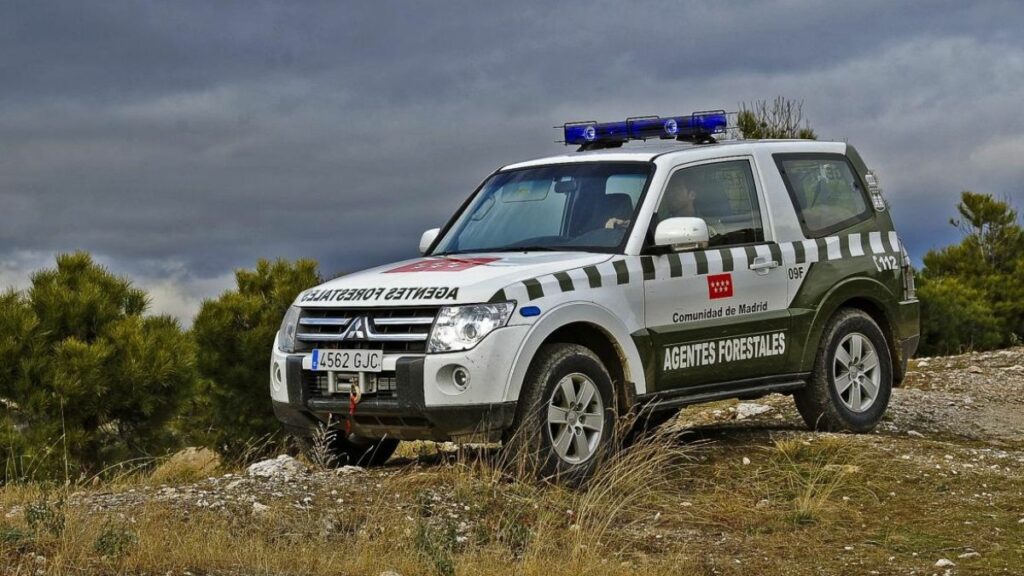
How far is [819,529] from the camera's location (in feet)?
25.6

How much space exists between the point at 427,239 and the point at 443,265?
4.15 ft

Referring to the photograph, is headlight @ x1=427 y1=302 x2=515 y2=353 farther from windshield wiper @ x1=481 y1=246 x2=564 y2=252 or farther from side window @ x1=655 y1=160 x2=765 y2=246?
side window @ x1=655 y1=160 x2=765 y2=246

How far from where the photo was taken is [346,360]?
8.22m

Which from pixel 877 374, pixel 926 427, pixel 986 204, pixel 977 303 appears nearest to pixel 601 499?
pixel 877 374

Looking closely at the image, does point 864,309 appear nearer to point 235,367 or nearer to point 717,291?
point 717,291

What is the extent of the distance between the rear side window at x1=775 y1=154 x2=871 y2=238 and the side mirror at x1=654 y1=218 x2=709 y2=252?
5.88ft

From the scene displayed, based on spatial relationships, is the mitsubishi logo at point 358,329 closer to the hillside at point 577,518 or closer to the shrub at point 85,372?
the hillside at point 577,518

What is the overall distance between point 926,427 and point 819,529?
15.9ft

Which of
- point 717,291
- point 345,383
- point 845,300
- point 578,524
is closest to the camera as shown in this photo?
point 578,524

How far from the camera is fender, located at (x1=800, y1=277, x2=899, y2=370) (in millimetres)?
10094

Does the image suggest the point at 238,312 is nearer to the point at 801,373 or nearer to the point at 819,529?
the point at 801,373

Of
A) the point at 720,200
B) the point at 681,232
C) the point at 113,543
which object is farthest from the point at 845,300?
the point at 113,543

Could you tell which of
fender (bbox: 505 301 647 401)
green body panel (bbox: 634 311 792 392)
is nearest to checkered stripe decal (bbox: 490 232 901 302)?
fender (bbox: 505 301 647 401)

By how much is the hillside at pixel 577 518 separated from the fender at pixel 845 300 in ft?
2.15
